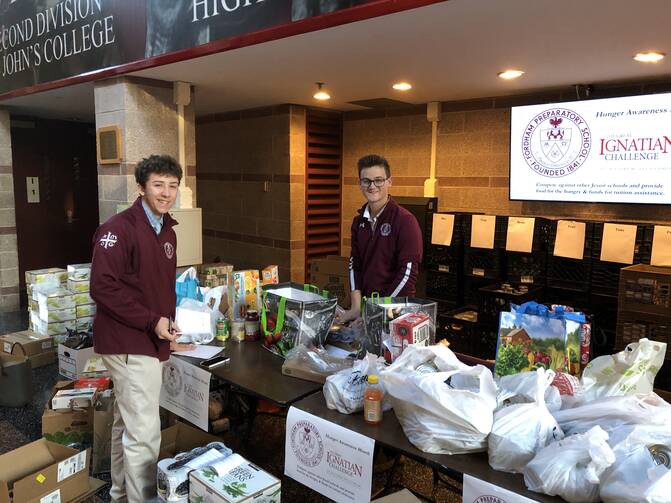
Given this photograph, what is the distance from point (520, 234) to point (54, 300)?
14.6 ft

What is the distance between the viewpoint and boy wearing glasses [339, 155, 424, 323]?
10.5 ft

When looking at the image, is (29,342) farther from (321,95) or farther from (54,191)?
(54,191)

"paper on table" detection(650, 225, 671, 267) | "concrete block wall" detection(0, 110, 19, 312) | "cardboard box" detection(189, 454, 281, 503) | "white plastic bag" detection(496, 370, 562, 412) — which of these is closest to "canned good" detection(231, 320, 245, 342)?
"cardboard box" detection(189, 454, 281, 503)

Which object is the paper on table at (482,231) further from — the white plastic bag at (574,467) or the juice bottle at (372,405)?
the white plastic bag at (574,467)

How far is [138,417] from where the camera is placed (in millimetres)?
2504

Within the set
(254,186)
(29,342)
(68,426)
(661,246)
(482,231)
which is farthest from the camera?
(254,186)

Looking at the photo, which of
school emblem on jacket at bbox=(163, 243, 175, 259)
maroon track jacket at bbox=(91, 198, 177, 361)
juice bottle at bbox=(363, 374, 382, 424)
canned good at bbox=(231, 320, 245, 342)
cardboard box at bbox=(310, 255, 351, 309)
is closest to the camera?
juice bottle at bbox=(363, 374, 382, 424)

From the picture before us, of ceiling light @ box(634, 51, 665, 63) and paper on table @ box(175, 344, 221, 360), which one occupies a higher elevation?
ceiling light @ box(634, 51, 665, 63)

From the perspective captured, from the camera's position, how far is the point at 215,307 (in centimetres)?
336

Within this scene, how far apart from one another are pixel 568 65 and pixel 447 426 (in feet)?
10.7

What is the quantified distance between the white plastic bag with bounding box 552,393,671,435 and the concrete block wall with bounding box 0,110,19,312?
7276mm

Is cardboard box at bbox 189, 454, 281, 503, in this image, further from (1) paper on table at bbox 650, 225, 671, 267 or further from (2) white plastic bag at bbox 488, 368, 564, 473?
(1) paper on table at bbox 650, 225, 671, 267

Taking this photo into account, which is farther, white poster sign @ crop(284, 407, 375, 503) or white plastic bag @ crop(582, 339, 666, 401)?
white plastic bag @ crop(582, 339, 666, 401)

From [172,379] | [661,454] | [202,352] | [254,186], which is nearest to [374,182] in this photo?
[202,352]
